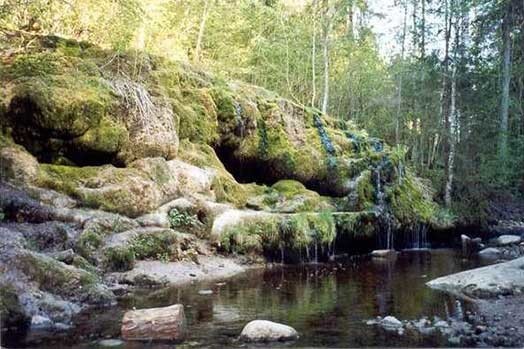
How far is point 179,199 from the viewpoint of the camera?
13.9 metres

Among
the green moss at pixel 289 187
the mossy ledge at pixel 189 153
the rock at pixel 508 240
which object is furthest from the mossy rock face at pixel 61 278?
the rock at pixel 508 240

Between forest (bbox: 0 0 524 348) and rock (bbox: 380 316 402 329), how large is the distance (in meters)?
0.04

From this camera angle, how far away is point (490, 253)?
52.6 ft

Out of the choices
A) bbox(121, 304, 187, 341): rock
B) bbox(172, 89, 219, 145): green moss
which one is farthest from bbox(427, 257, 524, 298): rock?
bbox(172, 89, 219, 145): green moss

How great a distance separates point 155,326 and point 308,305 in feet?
10.2

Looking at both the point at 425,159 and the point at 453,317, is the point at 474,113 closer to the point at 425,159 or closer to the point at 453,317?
the point at 425,159

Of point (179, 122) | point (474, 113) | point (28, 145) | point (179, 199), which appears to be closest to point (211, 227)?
point (179, 199)

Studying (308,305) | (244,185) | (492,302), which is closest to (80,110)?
(244,185)

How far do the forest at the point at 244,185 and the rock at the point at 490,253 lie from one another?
0.71 feet

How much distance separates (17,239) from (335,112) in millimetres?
22450

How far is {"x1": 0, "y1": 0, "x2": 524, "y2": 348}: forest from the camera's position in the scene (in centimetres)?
782

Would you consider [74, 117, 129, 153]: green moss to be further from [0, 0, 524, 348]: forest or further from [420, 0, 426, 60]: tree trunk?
[420, 0, 426, 60]: tree trunk

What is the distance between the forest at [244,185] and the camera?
7.82 metres

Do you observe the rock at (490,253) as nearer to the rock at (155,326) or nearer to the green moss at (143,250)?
the green moss at (143,250)
